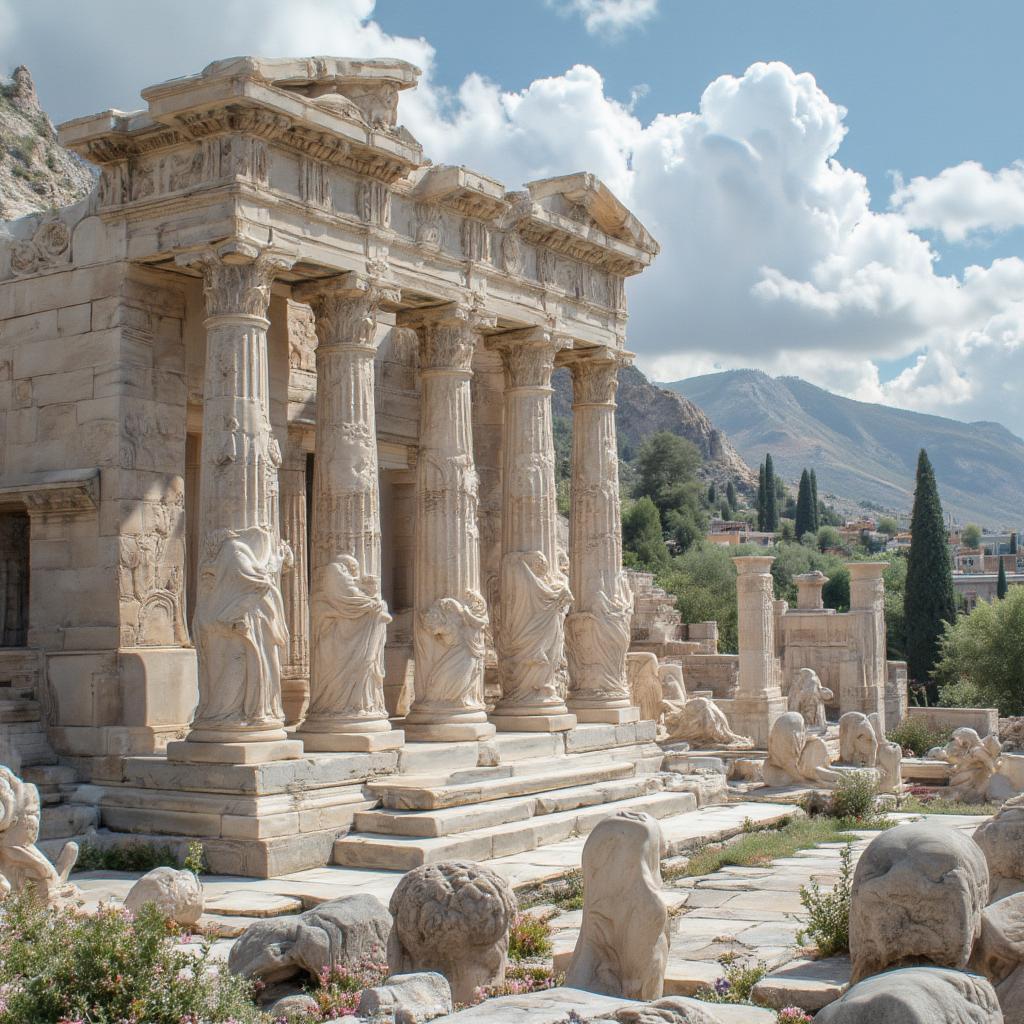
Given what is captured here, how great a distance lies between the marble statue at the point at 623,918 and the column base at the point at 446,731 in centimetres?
773

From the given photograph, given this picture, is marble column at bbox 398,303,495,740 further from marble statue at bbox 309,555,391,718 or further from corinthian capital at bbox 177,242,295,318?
corinthian capital at bbox 177,242,295,318

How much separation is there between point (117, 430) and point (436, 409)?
3.94 metres

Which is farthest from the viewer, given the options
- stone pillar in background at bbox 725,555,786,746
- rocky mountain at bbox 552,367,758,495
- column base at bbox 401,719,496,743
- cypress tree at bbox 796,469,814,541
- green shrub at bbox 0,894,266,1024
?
rocky mountain at bbox 552,367,758,495

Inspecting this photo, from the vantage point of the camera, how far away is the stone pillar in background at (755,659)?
90.3 ft

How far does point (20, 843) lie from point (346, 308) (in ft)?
23.4

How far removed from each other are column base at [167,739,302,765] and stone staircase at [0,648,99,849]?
3.72 feet

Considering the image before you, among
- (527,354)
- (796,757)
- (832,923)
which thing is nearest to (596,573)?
(527,354)

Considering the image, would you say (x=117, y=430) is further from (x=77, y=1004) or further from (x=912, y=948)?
(x=912, y=948)

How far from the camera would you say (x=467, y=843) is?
43.1 ft

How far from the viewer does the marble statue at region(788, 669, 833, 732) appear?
93.2ft

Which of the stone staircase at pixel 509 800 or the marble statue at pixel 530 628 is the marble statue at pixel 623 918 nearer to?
the stone staircase at pixel 509 800

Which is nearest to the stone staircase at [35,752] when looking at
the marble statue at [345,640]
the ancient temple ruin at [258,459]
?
the ancient temple ruin at [258,459]

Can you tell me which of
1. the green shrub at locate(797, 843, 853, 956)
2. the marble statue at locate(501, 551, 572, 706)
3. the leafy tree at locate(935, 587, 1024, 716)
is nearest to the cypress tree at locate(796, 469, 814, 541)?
the leafy tree at locate(935, 587, 1024, 716)

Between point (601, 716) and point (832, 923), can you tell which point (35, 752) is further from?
point (832, 923)
